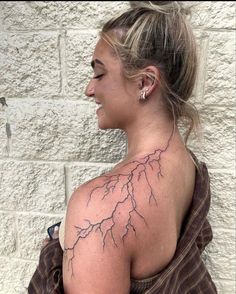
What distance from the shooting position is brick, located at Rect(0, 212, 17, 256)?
1.58 m

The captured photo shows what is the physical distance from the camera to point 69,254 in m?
0.94

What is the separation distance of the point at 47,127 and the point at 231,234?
0.78 metres

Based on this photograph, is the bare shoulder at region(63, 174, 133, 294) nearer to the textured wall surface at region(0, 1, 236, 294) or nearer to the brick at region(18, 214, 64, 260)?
the textured wall surface at region(0, 1, 236, 294)

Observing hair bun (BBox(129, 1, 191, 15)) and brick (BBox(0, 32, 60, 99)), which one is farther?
brick (BBox(0, 32, 60, 99))

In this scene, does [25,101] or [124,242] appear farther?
[25,101]

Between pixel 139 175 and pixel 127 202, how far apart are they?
76mm

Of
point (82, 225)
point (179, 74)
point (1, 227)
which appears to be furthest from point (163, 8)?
point (1, 227)

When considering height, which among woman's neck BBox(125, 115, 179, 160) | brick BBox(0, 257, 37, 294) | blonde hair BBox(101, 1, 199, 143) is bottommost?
brick BBox(0, 257, 37, 294)

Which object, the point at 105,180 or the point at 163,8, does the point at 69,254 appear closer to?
the point at 105,180

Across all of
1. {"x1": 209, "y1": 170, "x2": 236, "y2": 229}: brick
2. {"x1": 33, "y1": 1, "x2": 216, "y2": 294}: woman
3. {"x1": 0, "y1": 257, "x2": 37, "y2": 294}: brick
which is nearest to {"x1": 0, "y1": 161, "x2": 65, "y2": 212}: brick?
{"x1": 0, "y1": 257, "x2": 37, "y2": 294}: brick

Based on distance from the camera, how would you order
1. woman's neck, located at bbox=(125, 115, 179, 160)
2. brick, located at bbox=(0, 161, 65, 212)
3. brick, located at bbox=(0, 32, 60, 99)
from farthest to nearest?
1. brick, located at bbox=(0, 161, 65, 212)
2. brick, located at bbox=(0, 32, 60, 99)
3. woman's neck, located at bbox=(125, 115, 179, 160)

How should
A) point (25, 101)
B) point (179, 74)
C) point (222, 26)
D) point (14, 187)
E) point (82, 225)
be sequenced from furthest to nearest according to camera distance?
point (14, 187)
point (25, 101)
point (222, 26)
point (179, 74)
point (82, 225)

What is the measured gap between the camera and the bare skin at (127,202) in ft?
2.96

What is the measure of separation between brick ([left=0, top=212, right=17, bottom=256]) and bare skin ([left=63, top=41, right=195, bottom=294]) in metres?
0.66
